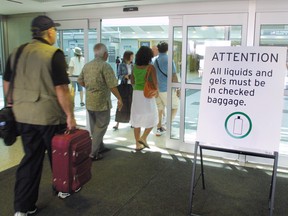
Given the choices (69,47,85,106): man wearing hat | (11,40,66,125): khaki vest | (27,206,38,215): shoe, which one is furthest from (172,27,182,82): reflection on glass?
(27,206,38,215): shoe

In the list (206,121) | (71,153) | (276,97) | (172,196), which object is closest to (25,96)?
(71,153)

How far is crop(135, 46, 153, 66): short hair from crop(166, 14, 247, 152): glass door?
0.36 meters

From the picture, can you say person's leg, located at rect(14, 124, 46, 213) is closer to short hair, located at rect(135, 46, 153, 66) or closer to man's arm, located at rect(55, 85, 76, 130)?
man's arm, located at rect(55, 85, 76, 130)

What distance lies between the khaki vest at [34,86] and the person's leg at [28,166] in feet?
0.32

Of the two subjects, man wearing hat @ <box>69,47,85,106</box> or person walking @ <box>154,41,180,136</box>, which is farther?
man wearing hat @ <box>69,47,85,106</box>

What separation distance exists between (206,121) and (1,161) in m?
2.68

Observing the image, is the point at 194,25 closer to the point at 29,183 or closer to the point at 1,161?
the point at 29,183

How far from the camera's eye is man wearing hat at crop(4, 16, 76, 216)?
7.20 feet

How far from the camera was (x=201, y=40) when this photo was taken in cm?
385

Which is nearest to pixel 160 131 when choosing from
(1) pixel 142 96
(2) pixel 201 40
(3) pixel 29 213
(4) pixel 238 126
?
(1) pixel 142 96

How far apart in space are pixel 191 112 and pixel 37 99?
2731mm

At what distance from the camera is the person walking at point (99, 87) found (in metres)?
3.43

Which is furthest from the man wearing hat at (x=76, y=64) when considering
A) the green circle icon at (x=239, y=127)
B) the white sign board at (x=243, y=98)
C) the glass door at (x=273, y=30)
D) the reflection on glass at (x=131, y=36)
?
the reflection on glass at (x=131, y=36)

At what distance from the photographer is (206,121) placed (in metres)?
2.34
